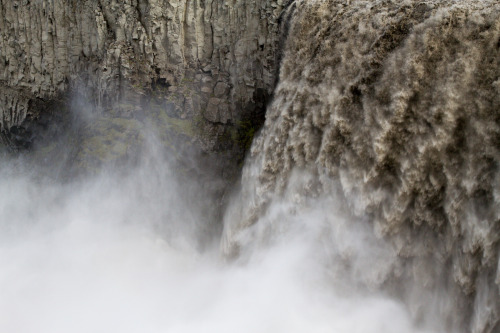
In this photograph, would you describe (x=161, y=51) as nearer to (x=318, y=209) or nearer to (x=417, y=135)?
(x=318, y=209)

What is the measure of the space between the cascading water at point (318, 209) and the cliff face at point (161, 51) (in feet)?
2.54

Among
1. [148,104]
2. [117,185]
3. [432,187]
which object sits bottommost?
[117,185]

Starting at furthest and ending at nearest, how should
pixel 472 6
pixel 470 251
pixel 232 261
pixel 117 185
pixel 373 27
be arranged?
1. pixel 117 185
2. pixel 232 261
3. pixel 373 27
4. pixel 472 6
5. pixel 470 251

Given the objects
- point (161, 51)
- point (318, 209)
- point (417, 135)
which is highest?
point (161, 51)

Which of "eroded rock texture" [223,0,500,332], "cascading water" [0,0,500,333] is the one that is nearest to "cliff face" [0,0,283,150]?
"cascading water" [0,0,500,333]

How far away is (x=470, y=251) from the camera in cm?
586

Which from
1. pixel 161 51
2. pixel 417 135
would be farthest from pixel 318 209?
pixel 161 51

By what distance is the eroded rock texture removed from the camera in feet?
19.0

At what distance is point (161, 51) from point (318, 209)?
606 centimetres

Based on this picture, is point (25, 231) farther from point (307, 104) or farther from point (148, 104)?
point (307, 104)

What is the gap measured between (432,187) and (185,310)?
16.6 feet

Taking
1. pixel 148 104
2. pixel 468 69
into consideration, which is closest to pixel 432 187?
pixel 468 69

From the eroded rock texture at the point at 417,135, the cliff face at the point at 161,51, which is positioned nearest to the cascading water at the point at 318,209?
the eroded rock texture at the point at 417,135

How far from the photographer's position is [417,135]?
643 cm
